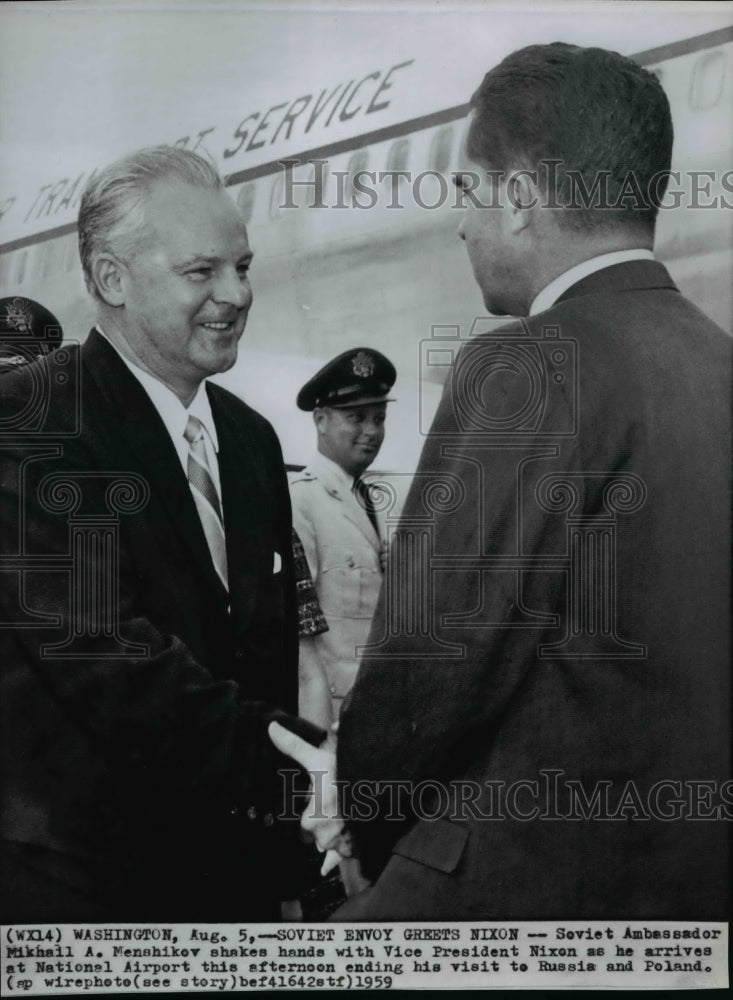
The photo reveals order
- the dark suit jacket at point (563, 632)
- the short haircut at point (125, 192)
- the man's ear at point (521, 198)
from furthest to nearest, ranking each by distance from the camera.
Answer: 1. the short haircut at point (125, 192)
2. the man's ear at point (521, 198)
3. the dark suit jacket at point (563, 632)

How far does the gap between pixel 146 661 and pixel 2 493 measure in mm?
638

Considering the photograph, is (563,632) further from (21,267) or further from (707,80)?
(21,267)

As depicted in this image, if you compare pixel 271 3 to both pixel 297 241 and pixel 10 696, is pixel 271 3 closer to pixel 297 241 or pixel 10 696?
pixel 297 241

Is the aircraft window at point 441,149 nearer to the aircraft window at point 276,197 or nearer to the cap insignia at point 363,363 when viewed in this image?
the aircraft window at point 276,197

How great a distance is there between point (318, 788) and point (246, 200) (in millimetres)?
1721

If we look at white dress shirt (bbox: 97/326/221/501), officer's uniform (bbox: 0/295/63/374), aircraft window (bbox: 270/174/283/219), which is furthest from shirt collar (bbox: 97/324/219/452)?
aircraft window (bbox: 270/174/283/219)

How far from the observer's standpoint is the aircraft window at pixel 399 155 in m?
3.40

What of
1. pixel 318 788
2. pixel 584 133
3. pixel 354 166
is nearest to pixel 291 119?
pixel 354 166

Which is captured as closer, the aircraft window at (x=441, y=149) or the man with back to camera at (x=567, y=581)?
the man with back to camera at (x=567, y=581)

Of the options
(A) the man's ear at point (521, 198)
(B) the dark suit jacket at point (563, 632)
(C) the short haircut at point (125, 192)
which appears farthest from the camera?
(C) the short haircut at point (125, 192)

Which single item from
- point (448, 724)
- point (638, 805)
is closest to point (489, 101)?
point (448, 724)

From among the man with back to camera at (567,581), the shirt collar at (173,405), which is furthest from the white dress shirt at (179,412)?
the man with back to camera at (567,581)

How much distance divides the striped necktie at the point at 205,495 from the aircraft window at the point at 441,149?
1.03 m

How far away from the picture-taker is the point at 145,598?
10.6 feet
